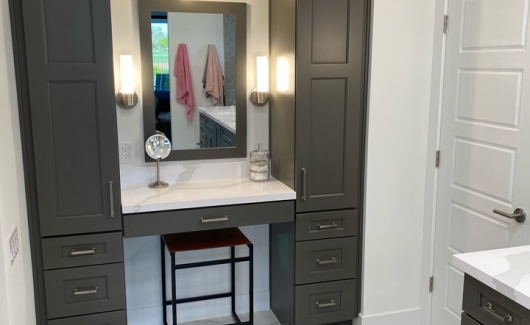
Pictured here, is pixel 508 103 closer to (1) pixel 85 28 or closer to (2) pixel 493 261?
(2) pixel 493 261

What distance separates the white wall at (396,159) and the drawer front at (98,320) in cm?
138

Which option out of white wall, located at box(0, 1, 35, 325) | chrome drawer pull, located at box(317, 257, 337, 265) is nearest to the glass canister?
chrome drawer pull, located at box(317, 257, 337, 265)

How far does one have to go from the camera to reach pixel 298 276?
116 inches

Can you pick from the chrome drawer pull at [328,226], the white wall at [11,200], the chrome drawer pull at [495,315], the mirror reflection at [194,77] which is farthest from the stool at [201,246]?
the chrome drawer pull at [495,315]

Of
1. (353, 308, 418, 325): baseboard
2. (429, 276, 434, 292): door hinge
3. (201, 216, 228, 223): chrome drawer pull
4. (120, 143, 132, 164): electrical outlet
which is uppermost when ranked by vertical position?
(120, 143, 132, 164): electrical outlet

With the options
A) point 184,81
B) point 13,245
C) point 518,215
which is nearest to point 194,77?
point 184,81

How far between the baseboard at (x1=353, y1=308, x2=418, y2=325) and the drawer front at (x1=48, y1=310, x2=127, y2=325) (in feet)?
4.51

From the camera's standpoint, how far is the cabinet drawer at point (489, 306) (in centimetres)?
168

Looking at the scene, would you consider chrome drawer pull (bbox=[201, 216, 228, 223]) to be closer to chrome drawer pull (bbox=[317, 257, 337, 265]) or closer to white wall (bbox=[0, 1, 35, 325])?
chrome drawer pull (bbox=[317, 257, 337, 265])

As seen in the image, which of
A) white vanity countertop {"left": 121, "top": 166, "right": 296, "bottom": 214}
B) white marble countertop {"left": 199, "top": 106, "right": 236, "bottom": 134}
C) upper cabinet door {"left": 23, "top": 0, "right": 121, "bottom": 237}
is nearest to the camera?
upper cabinet door {"left": 23, "top": 0, "right": 121, "bottom": 237}

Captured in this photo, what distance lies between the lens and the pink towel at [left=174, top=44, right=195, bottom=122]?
9.76 feet

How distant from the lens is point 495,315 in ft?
5.83

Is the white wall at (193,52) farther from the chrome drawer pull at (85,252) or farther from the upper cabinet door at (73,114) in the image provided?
the chrome drawer pull at (85,252)

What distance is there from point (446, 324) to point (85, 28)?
2.49 meters
